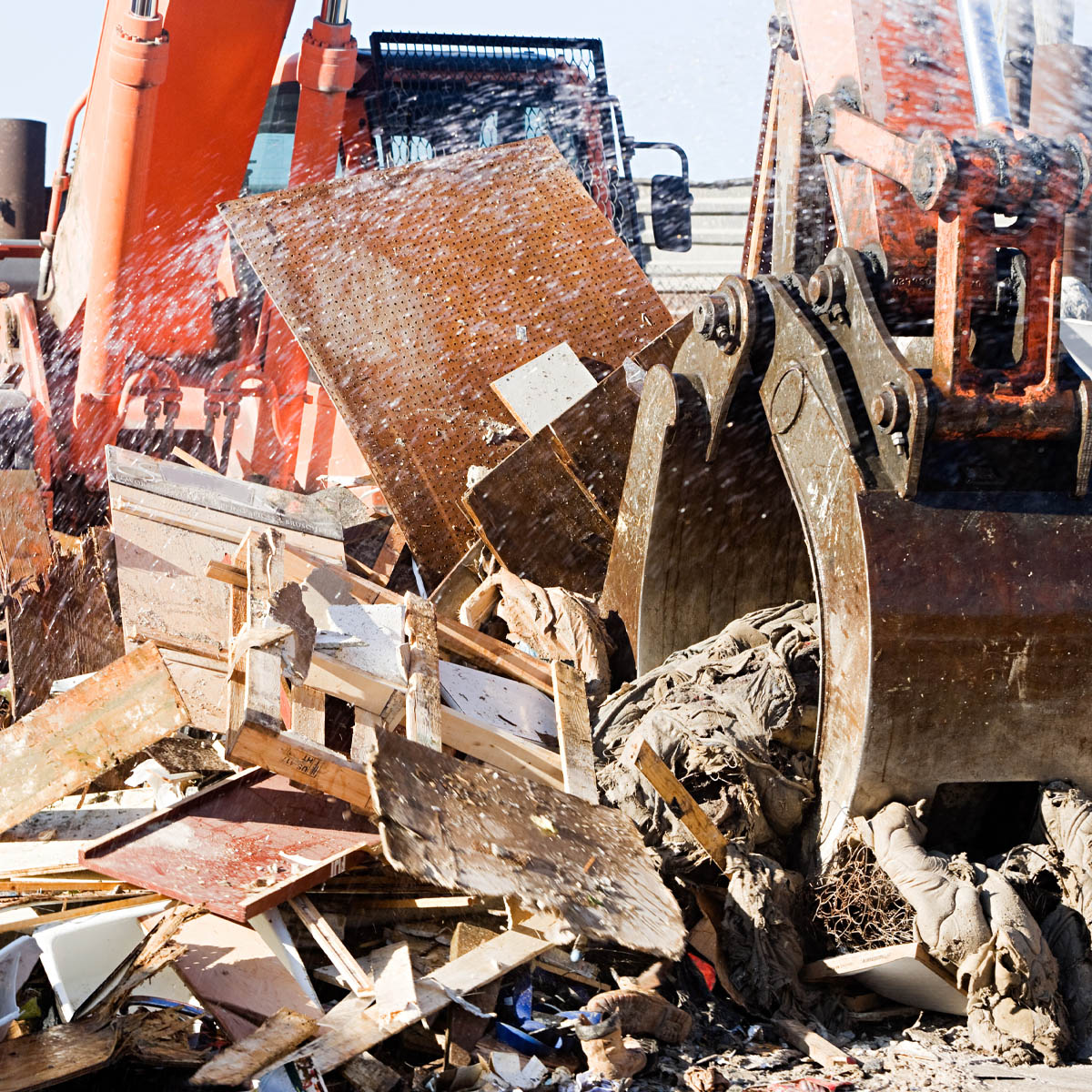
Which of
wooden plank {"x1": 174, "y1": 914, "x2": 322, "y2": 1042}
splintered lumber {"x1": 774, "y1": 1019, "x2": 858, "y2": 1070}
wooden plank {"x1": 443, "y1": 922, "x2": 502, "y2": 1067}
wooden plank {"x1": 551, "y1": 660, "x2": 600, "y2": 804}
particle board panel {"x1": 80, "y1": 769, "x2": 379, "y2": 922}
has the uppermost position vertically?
particle board panel {"x1": 80, "y1": 769, "x2": 379, "y2": 922}

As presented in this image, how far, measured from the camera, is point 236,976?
263cm

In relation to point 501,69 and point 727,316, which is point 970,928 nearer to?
point 727,316


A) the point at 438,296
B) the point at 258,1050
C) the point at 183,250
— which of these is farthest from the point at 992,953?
the point at 183,250

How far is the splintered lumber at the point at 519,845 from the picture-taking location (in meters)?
2.59

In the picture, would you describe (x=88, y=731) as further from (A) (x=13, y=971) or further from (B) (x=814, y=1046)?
(B) (x=814, y=1046)

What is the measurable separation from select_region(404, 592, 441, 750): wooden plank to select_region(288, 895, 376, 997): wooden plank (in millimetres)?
458

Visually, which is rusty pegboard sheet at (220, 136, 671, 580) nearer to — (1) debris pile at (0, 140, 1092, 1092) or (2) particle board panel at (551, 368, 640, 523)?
(2) particle board panel at (551, 368, 640, 523)

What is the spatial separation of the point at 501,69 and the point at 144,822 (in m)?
6.03

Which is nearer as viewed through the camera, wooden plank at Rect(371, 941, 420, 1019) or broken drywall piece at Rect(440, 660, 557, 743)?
wooden plank at Rect(371, 941, 420, 1019)

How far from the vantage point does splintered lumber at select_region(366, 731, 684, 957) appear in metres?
2.59

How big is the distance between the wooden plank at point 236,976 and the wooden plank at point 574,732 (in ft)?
2.81

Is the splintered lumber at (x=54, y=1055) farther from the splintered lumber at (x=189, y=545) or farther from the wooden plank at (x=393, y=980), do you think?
the splintered lumber at (x=189, y=545)

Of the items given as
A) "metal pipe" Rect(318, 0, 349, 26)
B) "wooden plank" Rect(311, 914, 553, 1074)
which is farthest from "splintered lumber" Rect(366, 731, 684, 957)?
"metal pipe" Rect(318, 0, 349, 26)

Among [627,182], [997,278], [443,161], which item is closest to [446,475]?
[443,161]
